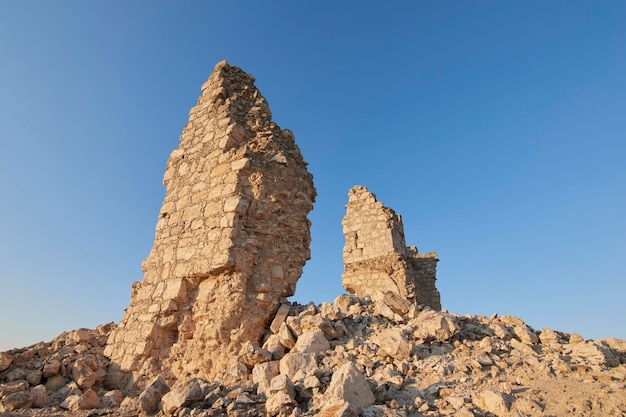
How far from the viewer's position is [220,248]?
4.75 m

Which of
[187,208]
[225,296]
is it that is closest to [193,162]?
[187,208]

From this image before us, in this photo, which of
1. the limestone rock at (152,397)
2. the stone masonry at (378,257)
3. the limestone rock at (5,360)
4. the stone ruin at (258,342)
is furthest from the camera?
the stone masonry at (378,257)

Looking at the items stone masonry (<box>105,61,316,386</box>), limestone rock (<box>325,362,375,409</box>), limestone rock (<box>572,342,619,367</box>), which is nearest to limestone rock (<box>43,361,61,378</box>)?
stone masonry (<box>105,61,316,386</box>)

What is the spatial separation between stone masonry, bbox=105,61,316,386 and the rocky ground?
1.24 ft

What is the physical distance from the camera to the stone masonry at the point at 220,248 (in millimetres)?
→ 4535

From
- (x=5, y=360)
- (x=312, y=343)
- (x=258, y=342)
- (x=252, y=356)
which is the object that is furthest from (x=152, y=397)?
(x=5, y=360)

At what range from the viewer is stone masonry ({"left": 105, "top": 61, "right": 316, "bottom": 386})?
4.54m

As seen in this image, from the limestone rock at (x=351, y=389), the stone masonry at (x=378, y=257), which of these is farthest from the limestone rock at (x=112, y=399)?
the stone masonry at (x=378, y=257)

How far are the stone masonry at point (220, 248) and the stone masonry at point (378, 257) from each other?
539 cm

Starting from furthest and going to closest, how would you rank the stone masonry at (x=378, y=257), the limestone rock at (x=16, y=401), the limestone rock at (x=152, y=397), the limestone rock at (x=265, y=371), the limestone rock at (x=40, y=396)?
the stone masonry at (x=378, y=257) < the limestone rock at (x=40, y=396) < the limestone rock at (x=16, y=401) < the limestone rock at (x=265, y=371) < the limestone rock at (x=152, y=397)

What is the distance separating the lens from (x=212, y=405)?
300 cm

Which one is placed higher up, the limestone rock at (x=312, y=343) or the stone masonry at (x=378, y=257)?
the stone masonry at (x=378, y=257)

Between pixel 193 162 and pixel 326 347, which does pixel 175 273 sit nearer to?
pixel 193 162

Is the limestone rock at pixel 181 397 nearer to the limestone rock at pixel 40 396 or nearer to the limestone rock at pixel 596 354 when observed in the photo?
the limestone rock at pixel 40 396
